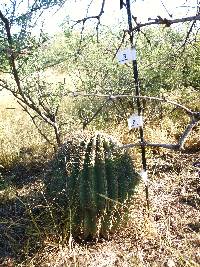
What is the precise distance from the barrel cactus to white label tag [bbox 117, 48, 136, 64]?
611 millimetres

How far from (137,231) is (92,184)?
55 centimetres

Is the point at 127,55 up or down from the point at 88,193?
up

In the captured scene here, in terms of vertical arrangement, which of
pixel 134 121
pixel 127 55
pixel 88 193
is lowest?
pixel 88 193

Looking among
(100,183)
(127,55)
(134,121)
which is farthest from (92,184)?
(127,55)

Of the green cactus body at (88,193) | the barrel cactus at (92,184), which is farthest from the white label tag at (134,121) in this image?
the green cactus body at (88,193)

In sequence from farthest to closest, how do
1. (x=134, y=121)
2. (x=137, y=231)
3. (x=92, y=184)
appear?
1. (x=134, y=121)
2. (x=137, y=231)
3. (x=92, y=184)

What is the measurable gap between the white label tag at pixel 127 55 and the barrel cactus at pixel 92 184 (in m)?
0.61

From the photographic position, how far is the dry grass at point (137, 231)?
321cm

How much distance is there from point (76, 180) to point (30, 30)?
204 cm

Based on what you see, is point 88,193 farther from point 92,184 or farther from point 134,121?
point 134,121

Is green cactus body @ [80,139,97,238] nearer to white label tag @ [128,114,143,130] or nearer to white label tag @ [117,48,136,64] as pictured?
white label tag @ [128,114,143,130]

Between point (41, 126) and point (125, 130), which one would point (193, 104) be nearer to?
point (125, 130)

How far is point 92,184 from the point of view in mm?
3271

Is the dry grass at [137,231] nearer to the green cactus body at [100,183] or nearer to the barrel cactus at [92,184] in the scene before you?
the barrel cactus at [92,184]
